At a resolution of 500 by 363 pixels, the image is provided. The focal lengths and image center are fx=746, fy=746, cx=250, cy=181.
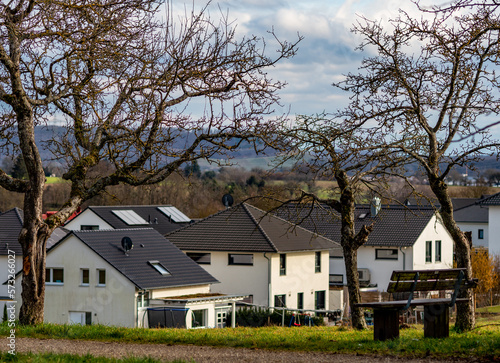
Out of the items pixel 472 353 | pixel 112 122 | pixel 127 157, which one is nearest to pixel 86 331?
pixel 127 157

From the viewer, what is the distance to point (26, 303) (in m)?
15.0

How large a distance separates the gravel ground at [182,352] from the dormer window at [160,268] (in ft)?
99.2

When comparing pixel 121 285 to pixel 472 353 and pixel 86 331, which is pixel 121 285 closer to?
pixel 86 331

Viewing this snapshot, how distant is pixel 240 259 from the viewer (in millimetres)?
51375

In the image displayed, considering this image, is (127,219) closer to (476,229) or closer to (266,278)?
(266,278)

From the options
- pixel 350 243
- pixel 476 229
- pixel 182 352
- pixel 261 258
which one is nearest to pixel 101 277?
pixel 261 258

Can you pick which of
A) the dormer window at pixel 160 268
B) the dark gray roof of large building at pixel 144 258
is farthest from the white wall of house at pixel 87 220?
the dormer window at pixel 160 268

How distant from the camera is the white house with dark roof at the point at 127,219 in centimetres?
6744

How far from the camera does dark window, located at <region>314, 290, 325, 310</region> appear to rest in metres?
52.6

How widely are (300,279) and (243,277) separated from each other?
445 centimetres

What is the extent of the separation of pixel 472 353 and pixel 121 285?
3250cm

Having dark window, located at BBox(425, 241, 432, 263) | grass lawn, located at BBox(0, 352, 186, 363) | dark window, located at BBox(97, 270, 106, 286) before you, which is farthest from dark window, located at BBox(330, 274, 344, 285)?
grass lawn, located at BBox(0, 352, 186, 363)

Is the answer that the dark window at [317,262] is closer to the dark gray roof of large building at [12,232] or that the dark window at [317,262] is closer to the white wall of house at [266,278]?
the white wall of house at [266,278]

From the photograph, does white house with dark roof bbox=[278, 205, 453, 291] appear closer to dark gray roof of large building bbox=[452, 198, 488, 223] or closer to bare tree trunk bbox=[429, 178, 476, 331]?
dark gray roof of large building bbox=[452, 198, 488, 223]
